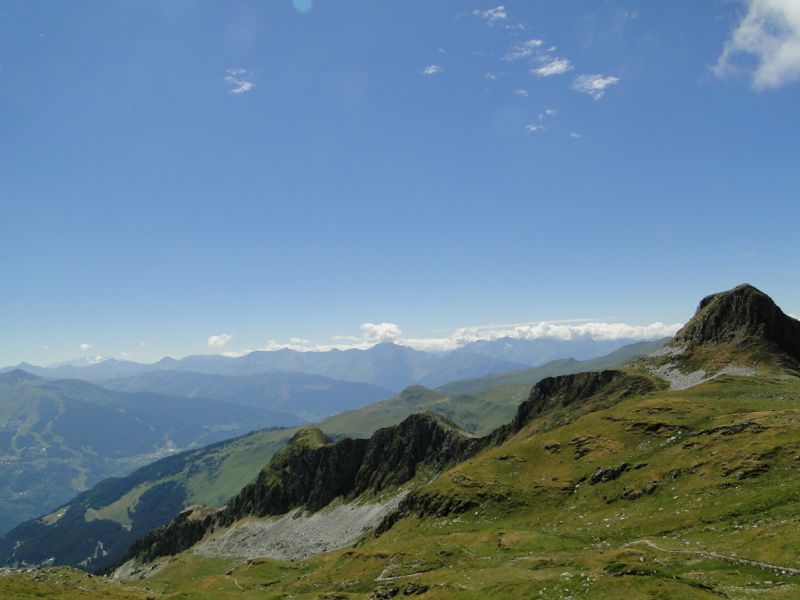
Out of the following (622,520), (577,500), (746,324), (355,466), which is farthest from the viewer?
(355,466)

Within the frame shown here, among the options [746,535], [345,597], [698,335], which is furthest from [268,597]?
[698,335]

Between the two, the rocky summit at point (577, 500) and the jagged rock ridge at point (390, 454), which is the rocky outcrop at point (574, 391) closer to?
the jagged rock ridge at point (390, 454)

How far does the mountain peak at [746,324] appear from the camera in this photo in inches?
5013

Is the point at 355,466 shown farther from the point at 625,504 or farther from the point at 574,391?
the point at 625,504

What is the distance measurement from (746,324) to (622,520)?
94004mm

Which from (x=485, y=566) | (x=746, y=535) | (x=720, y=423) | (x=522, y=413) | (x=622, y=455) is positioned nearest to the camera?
(x=746, y=535)

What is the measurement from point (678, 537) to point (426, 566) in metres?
30.4

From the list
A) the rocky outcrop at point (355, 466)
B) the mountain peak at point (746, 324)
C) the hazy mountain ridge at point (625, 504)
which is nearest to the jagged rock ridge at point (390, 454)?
the rocky outcrop at point (355, 466)

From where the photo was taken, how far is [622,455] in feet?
285

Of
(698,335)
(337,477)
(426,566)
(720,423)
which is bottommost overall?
(337,477)

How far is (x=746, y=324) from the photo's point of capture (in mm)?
131125

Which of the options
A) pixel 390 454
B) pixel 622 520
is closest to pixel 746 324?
pixel 622 520

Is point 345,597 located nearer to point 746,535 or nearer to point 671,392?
point 746,535

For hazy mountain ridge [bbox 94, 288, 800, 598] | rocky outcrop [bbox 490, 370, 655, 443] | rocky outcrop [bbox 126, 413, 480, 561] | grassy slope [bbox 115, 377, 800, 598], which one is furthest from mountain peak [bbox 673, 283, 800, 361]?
rocky outcrop [bbox 126, 413, 480, 561]
